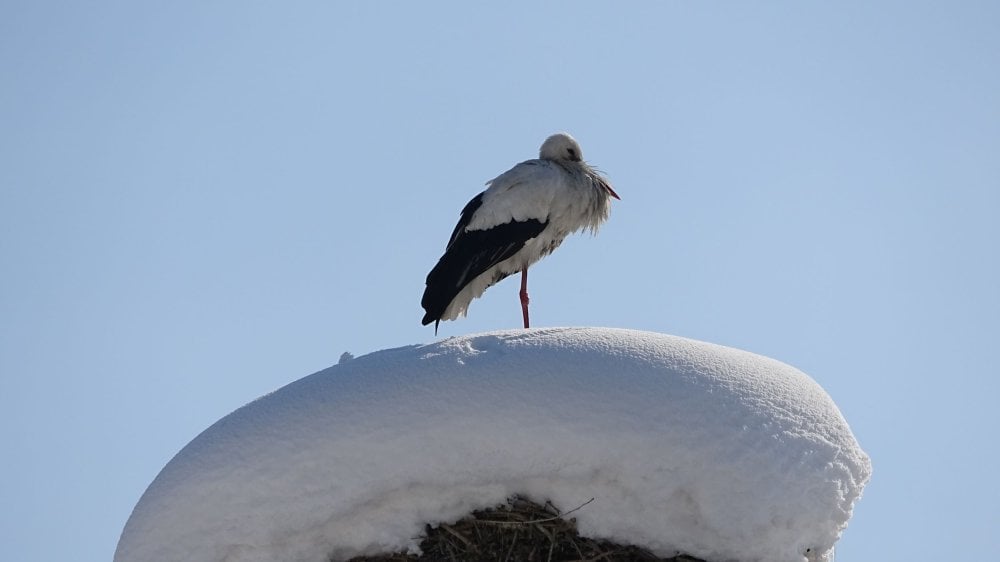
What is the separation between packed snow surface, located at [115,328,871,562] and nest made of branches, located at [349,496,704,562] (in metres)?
0.04

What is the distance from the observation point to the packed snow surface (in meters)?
4.78

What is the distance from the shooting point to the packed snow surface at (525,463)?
478 cm

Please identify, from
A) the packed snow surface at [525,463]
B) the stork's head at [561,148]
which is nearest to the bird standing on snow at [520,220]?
the stork's head at [561,148]

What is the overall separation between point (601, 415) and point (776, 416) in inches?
27.4

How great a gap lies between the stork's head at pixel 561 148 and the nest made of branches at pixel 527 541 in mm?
6961

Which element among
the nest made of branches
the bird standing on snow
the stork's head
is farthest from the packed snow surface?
the stork's head

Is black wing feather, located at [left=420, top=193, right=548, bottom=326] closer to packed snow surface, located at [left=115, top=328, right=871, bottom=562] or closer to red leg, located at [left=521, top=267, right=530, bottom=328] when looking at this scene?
red leg, located at [left=521, top=267, right=530, bottom=328]

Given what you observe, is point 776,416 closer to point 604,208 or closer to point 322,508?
point 322,508

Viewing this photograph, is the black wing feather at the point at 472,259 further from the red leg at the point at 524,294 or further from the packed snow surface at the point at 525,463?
the packed snow surface at the point at 525,463

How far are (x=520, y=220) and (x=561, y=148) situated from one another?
2.75 feet

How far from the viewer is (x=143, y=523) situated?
509cm

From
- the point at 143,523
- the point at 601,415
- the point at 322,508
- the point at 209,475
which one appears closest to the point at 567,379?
the point at 601,415

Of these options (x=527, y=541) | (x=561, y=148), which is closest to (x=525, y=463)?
(x=527, y=541)

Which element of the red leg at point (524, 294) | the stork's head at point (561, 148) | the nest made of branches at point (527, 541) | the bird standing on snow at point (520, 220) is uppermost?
the stork's head at point (561, 148)
